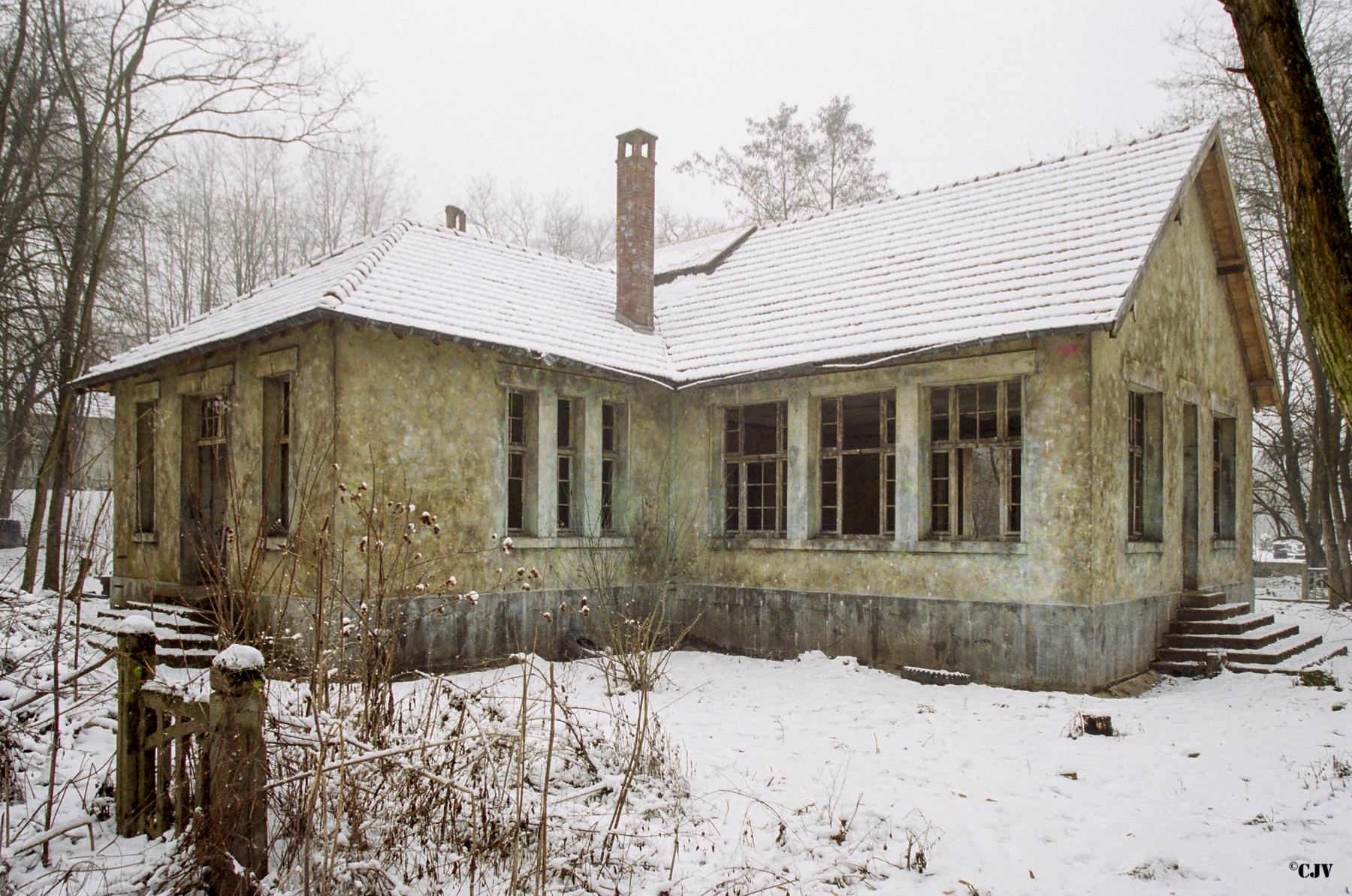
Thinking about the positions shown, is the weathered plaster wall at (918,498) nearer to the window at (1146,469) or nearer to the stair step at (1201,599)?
the window at (1146,469)

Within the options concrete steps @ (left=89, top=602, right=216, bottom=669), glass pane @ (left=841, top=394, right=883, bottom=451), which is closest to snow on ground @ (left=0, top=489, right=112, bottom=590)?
concrete steps @ (left=89, top=602, right=216, bottom=669)

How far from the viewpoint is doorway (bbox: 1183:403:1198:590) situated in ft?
44.1

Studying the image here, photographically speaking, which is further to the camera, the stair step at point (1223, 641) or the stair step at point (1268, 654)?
the stair step at point (1223, 641)

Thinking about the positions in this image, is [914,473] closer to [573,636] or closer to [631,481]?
[631,481]

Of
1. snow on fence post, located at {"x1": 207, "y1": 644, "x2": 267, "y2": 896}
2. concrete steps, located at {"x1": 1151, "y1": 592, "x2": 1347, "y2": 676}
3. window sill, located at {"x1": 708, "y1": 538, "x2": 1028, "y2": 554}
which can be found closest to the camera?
snow on fence post, located at {"x1": 207, "y1": 644, "x2": 267, "y2": 896}

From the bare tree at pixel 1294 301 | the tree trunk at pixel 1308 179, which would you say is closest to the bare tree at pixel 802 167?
the bare tree at pixel 1294 301

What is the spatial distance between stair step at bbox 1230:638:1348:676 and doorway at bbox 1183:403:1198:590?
1635 mm

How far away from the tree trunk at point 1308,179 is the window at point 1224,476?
40.7 feet

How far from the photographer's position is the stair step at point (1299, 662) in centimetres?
1118

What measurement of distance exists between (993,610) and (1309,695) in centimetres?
342

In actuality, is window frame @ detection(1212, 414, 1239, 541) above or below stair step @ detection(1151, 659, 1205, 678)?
above

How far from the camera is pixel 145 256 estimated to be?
1099 inches

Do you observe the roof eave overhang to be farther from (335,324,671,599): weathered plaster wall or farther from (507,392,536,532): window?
(507,392,536,532): window

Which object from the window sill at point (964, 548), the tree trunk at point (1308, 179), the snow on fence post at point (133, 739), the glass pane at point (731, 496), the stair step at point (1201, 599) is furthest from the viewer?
the glass pane at point (731, 496)
